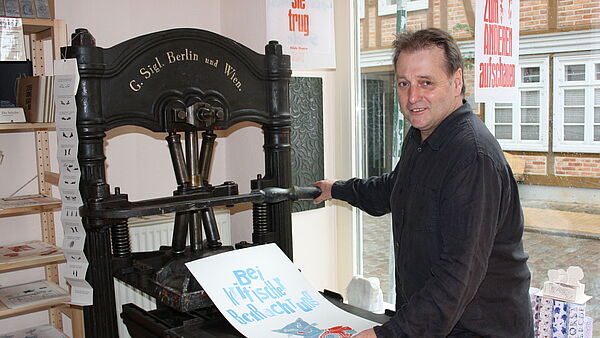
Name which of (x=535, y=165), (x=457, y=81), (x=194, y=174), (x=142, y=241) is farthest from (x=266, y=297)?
(x=535, y=165)

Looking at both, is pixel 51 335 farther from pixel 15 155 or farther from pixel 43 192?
pixel 15 155

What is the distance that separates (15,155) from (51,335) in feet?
2.63

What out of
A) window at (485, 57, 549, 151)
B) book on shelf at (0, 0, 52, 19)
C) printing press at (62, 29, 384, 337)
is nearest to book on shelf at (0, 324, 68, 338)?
printing press at (62, 29, 384, 337)

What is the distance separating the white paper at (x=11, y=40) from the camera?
2424mm

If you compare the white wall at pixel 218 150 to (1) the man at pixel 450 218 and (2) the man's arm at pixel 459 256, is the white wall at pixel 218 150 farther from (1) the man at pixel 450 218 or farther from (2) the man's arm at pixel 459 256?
(2) the man's arm at pixel 459 256

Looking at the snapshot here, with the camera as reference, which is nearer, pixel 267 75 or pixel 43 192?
pixel 267 75

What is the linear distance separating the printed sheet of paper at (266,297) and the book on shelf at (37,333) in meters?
1.23

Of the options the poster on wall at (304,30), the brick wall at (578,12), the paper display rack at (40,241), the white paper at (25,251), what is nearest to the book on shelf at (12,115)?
the paper display rack at (40,241)

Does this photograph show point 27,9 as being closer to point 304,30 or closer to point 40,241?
point 40,241

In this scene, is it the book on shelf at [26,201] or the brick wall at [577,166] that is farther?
the book on shelf at [26,201]

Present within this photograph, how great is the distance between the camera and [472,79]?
2.73 metres

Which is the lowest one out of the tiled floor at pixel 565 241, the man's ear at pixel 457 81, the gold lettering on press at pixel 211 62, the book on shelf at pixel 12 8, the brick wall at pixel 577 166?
the tiled floor at pixel 565 241

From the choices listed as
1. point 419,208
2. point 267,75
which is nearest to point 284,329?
point 419,208

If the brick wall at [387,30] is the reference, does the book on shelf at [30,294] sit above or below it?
below
